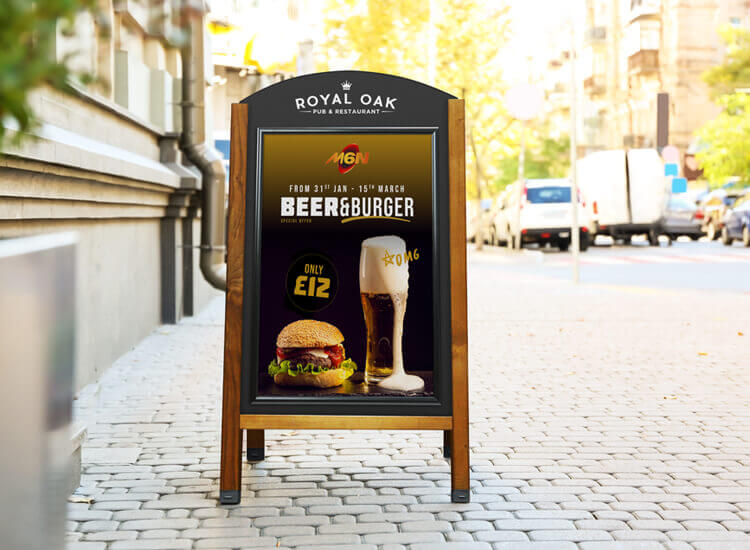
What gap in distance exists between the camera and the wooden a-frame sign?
15.5 ft

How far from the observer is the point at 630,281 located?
1975 centimetres

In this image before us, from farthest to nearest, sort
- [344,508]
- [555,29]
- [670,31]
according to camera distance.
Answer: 1. [555,29]
2. [670,31]
3. [344,508]

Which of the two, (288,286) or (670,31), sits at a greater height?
(670,31)

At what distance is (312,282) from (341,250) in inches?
7.0

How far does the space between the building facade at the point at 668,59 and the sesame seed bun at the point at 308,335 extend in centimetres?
6564

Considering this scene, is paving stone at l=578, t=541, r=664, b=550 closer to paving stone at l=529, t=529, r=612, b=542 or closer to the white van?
paving stone at l=529, t=529, r=612, b=542

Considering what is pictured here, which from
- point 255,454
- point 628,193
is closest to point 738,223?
point 628,193

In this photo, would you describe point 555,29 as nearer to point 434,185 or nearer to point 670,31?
point 670,31

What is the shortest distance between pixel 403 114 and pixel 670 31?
6848 centimetres

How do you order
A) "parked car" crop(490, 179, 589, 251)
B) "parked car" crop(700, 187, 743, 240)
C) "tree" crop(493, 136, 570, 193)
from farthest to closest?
"tree" crop(493, 136, 570, 193) < "parked car" crop(700, 187, 743, 240) < "parked car" crop(490, 179, 589, 251)

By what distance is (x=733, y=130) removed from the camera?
47.7 metres

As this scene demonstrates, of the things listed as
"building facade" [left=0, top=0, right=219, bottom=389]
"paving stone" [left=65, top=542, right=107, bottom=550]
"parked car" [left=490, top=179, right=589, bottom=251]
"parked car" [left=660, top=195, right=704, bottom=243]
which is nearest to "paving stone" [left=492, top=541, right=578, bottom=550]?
"paving stone" [left=65, top=542, right=107, bottom=550]

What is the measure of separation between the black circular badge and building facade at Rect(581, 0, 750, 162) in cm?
6557

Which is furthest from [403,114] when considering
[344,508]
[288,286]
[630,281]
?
[630,281]
